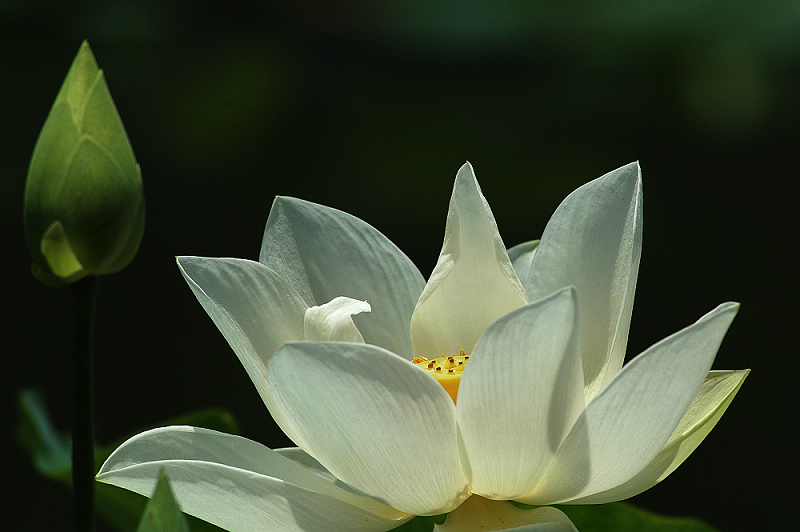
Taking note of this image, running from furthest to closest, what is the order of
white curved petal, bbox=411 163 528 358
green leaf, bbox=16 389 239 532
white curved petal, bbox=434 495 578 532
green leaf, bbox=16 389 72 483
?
1. green leaf, bbox=16 389 72 483
2. green leaf, bbox=16 389 239 532
3. white curved petal, bbox=411 163 528 358
4. white curved petal, bbox=434 495 578 532

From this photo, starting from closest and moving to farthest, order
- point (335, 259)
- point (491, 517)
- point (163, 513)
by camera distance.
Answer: point (163, 513)
point (491, 517)
point (335, 259)

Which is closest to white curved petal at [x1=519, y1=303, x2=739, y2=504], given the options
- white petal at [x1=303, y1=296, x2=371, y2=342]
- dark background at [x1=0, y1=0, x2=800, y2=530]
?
white petal at [x1=303, y1=296, x2=371, y2=342]

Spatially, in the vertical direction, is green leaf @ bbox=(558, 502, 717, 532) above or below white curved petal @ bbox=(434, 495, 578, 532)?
below

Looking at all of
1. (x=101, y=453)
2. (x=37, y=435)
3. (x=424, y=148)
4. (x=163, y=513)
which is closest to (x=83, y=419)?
(x=163, y=513)

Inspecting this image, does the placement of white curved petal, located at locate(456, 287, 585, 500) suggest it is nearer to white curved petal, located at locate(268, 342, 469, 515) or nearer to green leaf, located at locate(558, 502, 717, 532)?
white curved petal, located at locate(268, 342, 469, 515)

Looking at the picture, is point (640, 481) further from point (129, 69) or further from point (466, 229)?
point (129, 69)

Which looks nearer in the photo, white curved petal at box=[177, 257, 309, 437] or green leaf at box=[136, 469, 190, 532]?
green leaf at box=[136, 469, 190, 532]

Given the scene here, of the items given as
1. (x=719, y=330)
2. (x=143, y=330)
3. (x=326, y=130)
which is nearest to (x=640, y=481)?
(x=719, y=330)

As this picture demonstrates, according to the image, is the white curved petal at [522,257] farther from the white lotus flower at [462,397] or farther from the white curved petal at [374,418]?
the white curved petal at [374,418]

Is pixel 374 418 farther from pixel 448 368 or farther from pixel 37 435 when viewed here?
pixel 37 435
